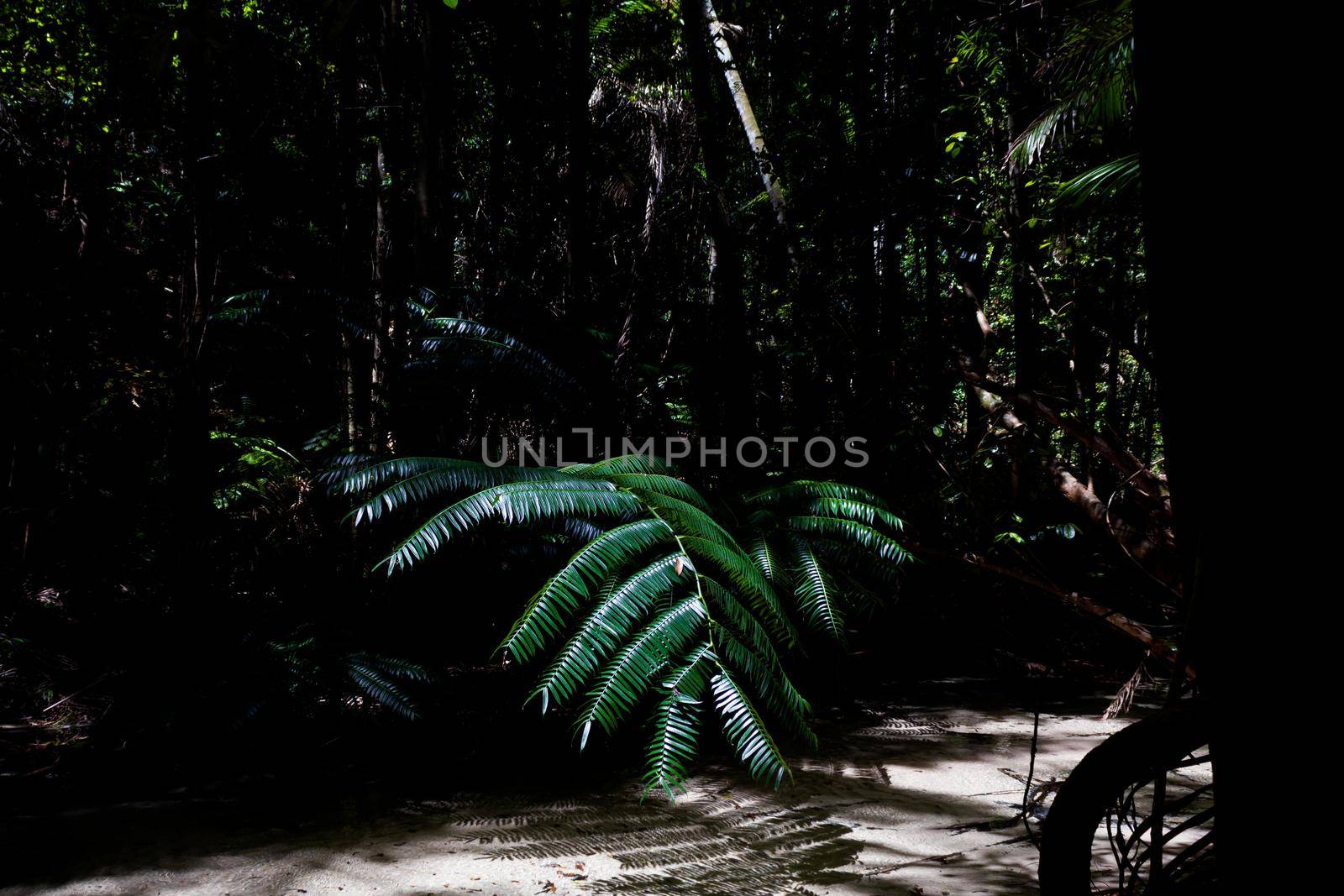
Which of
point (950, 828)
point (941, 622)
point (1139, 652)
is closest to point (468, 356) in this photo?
point (950, 828)

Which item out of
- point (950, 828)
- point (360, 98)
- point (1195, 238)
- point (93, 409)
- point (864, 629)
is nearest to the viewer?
point (1195, 238)

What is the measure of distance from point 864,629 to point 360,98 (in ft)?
16.7

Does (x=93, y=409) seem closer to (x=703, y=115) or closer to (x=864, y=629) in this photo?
(x=703, y=115)

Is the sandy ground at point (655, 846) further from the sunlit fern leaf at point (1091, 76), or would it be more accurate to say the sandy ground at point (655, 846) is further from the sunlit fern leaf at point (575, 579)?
the sunlit fern leaf at point (1091, 76)

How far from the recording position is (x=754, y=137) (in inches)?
186

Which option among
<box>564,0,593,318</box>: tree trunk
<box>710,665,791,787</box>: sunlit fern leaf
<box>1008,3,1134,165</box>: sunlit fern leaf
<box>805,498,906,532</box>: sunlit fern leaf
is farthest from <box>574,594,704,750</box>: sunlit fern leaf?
<box>564,0,593,318</box>: tree trunk

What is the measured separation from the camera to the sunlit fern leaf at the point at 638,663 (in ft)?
6.93

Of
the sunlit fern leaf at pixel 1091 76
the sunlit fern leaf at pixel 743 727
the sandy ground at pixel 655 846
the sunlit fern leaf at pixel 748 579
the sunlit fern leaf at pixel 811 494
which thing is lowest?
the sandy ground at pixel 655 846

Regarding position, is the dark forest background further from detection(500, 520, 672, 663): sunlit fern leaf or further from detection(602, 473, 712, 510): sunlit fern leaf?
detection(500, 520, 672, 663): sunlit fern leaf

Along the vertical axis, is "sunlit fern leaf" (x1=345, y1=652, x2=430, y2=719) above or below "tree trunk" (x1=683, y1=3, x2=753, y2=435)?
below

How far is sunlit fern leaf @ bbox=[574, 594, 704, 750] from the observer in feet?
6.93

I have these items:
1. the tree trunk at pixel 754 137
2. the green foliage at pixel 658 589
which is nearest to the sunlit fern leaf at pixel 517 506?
the green foliage at pixel 658 589

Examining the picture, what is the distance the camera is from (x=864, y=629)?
4.29 meters

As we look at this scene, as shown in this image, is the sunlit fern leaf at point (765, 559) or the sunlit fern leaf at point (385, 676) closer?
the sunlit fern leaf at point (385, 676)
